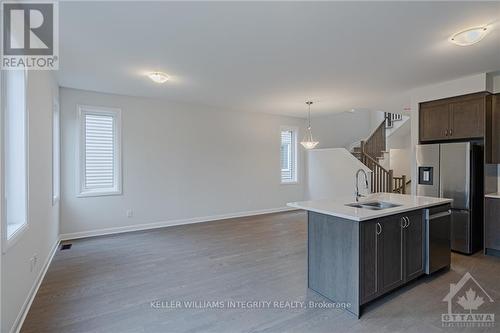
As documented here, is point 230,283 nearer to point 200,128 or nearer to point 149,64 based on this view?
point 149,64

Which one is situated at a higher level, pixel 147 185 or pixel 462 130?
pixel 462 130

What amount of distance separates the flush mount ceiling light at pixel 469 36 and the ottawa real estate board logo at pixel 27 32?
12.3 ft

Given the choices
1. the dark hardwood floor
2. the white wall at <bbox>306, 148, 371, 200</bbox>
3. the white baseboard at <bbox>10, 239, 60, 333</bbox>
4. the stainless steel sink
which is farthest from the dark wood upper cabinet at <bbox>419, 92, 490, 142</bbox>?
the white baseboard at <bbox>10, 239, 60, 333</bbox>

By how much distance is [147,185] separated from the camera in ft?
18.1

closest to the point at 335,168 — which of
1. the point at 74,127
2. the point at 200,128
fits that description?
the point at 200,128

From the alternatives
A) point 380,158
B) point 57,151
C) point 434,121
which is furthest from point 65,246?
point 380,158

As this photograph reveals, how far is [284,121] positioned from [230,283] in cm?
529

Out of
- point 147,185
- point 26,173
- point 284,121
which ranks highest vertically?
point 284,121

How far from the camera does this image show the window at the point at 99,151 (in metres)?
4.91

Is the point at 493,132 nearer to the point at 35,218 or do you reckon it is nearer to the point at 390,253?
the point at 390,253

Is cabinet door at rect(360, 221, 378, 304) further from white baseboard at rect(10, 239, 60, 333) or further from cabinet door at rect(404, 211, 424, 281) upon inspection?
white baseboard at rect(10, 239, 60, 333)

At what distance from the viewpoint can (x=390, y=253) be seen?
2639 mm

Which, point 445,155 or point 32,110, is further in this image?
point 445,155

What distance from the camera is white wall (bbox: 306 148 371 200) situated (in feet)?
22.0
